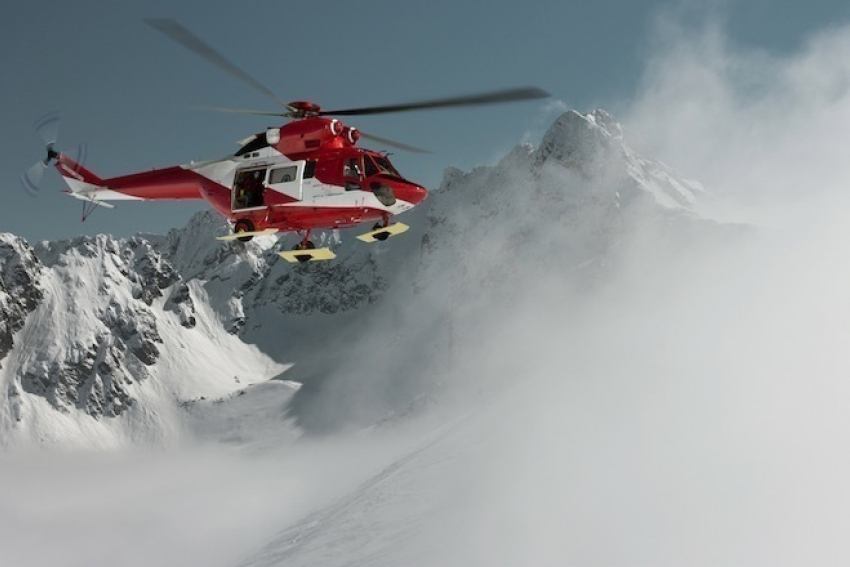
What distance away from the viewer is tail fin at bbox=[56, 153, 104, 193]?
3425 cm

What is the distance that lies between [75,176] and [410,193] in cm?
1587

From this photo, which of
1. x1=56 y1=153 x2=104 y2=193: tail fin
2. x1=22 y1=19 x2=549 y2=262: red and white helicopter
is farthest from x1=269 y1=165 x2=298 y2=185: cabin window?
x1=56 y1=153 x2=104 y2=193: tail fin

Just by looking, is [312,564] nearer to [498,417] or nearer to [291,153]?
[498,417]

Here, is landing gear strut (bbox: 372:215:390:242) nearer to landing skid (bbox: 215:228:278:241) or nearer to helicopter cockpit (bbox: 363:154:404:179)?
helicopter cockpit (bbox: 363:154:404:179)

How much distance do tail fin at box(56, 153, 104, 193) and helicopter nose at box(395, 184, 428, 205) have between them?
568 inches

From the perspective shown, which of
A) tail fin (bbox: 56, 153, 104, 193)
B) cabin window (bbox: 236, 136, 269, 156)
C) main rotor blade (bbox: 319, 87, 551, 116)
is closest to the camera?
main rotor blade (bbox: 319, 87, 551, 116)

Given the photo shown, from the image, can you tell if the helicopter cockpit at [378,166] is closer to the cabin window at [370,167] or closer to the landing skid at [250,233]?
the cabin window at [370,167]

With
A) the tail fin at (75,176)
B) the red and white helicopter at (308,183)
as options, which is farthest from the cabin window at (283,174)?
the tail fin at (75,176)

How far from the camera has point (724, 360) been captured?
122 feet

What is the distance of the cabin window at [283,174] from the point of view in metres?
28.6

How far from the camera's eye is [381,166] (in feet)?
93.9

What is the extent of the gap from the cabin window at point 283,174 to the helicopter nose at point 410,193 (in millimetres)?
3858

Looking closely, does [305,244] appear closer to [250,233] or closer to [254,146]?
[250,233]

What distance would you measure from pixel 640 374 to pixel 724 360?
4993 millimetres
